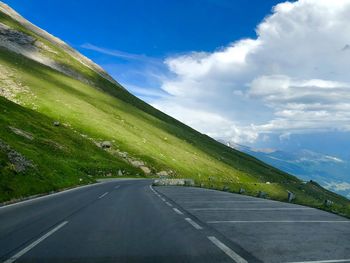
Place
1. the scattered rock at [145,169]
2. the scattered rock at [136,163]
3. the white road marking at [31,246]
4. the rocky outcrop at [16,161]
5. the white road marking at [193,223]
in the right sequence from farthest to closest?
1. the scattered rock at [136,163]
2. the scattered rock at [145,169]
3. the rocky outcrop at [16,161]
4. the white road marking at [193,223]
5. the white road marking at [31,246]

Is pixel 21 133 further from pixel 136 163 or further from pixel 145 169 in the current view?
pixel 145 169

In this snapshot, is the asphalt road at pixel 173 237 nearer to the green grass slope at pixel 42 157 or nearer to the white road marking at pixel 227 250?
the white road marking at pixel 227 250

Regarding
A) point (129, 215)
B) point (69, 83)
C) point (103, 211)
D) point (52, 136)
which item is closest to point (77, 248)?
point (129, 215)

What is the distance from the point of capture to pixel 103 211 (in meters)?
17.1

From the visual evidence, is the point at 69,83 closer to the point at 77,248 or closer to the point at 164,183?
the point at 164,183

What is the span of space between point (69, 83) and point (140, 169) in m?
61.5

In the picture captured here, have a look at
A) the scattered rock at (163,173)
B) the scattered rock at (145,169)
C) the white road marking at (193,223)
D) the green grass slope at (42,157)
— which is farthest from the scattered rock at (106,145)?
the white road marking at (193,223)

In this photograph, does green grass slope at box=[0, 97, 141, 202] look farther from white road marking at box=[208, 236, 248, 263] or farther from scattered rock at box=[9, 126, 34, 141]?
white road marking at box=[208, 236, 248, 263]

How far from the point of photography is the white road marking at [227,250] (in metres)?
→ 7.76

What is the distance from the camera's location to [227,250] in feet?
28.4

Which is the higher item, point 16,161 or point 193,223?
point 193,223

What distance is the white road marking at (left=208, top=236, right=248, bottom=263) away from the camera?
776 centimetres

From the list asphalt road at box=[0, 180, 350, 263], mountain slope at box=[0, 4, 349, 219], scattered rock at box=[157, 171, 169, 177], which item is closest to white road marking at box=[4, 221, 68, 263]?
asphalt road at box=[0, 180, 350, 263]

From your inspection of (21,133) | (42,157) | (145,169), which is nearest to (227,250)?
(42,157)
